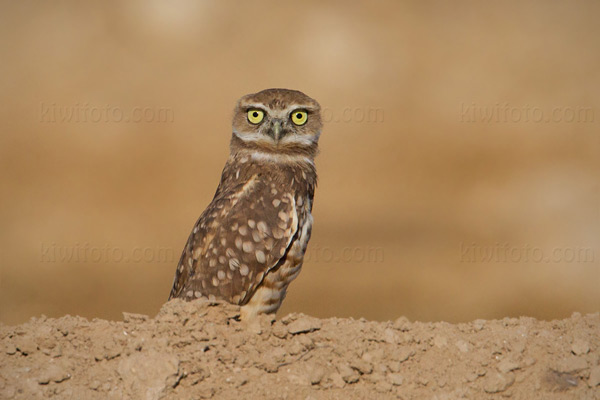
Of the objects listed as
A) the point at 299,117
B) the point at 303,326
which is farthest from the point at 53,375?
the point at 299,117

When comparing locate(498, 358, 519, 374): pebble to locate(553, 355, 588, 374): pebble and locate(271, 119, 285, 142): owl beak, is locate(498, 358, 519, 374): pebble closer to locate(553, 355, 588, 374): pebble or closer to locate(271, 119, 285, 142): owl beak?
locate(553, 355, 588, 374): pebble

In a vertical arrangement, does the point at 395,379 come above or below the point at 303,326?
below

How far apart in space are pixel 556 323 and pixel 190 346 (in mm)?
1428

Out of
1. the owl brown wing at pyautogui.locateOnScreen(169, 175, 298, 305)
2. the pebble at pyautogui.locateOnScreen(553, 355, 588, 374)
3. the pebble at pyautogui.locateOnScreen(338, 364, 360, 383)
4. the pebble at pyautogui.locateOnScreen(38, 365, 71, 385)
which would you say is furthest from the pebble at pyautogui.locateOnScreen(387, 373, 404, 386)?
the pebble at pyautogui.locateOnScreen(38, 365, 71, 385)

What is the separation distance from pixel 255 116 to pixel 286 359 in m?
1.36

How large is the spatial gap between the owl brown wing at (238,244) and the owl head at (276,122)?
11.8 inches

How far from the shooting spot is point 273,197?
10.9 feet

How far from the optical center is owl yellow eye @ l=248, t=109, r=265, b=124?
3.56m

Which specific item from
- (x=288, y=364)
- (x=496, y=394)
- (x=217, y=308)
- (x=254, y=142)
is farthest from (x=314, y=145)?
(x=496, y=394)

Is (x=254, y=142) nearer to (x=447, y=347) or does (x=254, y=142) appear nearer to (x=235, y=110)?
(x=235, y=110)

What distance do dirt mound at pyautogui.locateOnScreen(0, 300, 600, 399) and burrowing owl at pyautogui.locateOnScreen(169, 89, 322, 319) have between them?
31 cm

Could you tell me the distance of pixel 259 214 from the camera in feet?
10.7

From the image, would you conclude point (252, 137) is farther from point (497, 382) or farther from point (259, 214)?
point (497, 382)

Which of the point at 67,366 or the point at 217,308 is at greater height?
the point at 217,308
